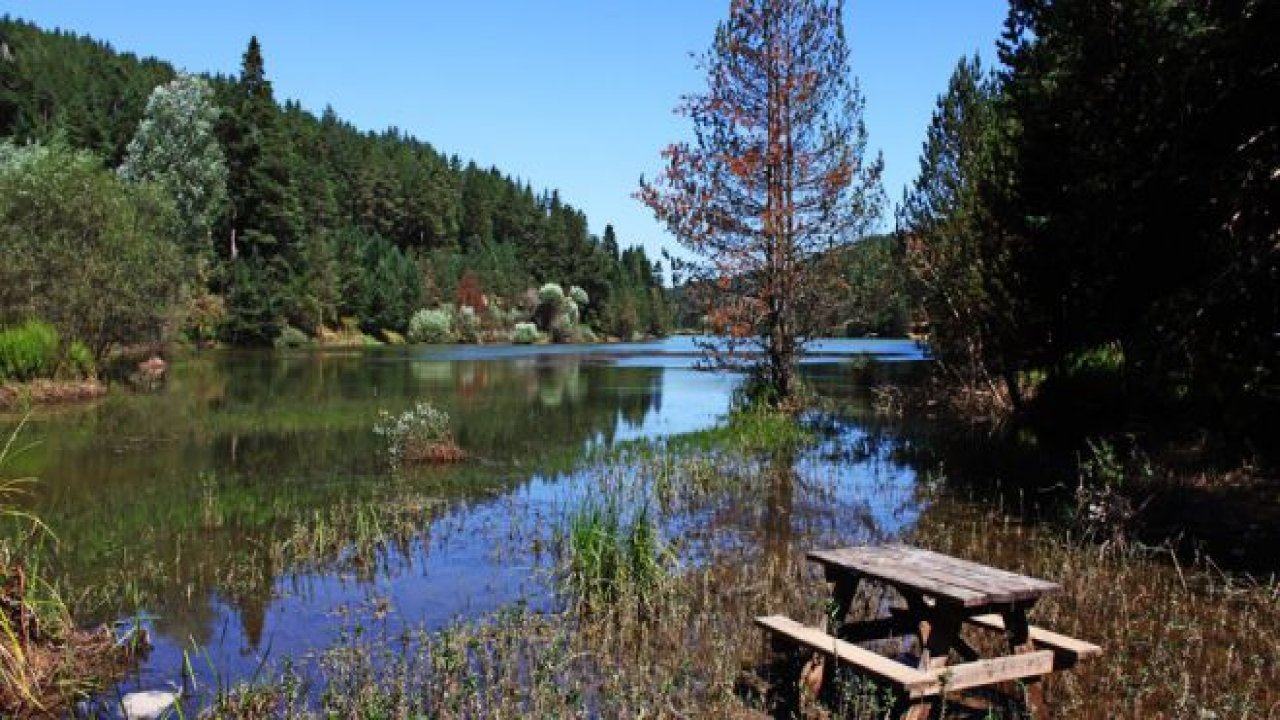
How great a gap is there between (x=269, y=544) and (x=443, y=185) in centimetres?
13231

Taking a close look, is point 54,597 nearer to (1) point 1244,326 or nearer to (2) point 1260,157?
(1) point 1244,326

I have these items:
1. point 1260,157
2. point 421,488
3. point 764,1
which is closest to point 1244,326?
point 1260,157

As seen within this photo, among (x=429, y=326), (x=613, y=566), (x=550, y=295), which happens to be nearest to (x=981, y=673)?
(x=613, y=566)

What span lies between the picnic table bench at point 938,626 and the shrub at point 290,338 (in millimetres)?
76643

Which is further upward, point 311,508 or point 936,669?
point 936,669

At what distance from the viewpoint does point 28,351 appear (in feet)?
99.3

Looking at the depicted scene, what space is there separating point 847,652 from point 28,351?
3188 cm

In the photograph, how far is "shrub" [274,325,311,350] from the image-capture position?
78.3 meters

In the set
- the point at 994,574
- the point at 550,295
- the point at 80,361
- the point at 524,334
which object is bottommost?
the point at 994,574

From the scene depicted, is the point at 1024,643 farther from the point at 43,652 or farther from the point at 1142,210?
the point at 1142,210

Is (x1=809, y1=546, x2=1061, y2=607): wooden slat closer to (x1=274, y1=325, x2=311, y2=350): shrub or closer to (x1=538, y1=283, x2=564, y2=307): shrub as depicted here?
(x1=274, y1=325, x2=311, y2=350): shrub

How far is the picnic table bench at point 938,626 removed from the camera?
6117 millimetres

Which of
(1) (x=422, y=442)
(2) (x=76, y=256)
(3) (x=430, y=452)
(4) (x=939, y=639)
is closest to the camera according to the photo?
(4) (x=939, y=639)

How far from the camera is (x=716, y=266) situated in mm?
25797
